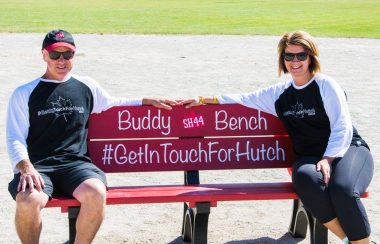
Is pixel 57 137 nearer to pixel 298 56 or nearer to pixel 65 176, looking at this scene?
pixel 65 176

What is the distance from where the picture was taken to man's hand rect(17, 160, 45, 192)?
517cm

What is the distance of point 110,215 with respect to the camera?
681 centimetres

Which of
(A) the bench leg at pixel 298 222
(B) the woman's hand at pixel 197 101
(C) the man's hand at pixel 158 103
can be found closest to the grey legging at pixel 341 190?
(A) the bench leg at pixel 298 222

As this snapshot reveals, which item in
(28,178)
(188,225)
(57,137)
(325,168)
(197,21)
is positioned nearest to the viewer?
(28,178)

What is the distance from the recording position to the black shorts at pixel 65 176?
5391mm

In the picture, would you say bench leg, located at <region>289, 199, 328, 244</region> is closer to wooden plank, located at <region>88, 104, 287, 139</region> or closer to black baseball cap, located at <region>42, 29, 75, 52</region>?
wooden plank, located at <region>88, 104, 287, 139</region>

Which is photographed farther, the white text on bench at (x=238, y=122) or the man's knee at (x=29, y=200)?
the white text on bench at (x=238, y=122)

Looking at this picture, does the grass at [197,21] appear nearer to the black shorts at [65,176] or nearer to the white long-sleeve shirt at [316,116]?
the white long-sleeve shirt at [316,116]

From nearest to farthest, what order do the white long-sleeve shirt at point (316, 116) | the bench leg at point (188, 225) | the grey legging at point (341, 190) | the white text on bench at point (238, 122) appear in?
the grey legging at point (341, 190), the white long-sleeve shirt at point (316, 116), the bench leg at point (188, 225), the white text on bench at point (238, 122)

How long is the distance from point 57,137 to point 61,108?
7.9 inches

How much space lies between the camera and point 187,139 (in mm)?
6336

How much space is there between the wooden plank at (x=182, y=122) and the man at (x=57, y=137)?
33 cm

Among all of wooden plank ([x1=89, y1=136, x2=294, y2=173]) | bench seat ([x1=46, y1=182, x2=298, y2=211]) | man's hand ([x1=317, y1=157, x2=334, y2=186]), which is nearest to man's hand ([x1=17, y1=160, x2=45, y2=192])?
bench seat ([x1=46, y1=182, x2=298, y2=211])

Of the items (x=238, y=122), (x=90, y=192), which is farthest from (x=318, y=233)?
(x=90, y=192)
